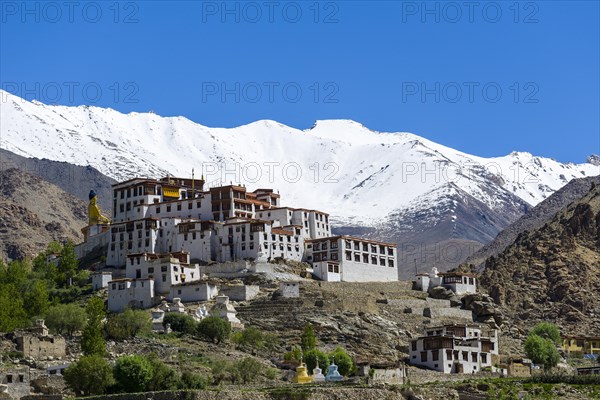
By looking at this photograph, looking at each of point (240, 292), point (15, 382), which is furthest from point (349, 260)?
point (15, 382)

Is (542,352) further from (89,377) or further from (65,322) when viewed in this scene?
(89,377)

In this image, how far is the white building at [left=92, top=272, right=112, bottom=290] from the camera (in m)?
122

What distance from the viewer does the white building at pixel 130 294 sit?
116m

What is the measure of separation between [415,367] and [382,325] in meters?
12.8

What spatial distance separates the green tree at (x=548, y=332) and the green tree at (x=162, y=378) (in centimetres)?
4344

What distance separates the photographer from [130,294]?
11619 centimetres

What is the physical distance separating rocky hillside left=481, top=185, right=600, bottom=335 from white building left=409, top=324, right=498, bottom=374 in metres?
21.5

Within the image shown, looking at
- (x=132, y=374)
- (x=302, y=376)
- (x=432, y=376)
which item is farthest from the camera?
(x=432, y=376)

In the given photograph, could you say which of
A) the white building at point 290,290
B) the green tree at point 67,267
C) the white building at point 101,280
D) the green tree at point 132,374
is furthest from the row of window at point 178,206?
the green tree at point 132,374

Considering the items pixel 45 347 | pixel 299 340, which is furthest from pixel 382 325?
pixel 45 347

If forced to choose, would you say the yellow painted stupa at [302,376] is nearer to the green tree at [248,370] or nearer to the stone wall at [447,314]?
the green tree at [248,370]

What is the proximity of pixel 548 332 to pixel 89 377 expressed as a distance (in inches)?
1935

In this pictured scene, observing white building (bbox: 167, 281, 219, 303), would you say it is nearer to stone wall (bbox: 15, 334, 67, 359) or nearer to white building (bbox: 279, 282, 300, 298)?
white building (bbox: 279, 282, 300, 298)

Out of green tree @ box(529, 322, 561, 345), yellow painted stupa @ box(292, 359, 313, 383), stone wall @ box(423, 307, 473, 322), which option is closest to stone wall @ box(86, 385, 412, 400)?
yellow painted stupa @ box(292, 359, 313, 383)
